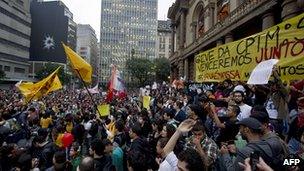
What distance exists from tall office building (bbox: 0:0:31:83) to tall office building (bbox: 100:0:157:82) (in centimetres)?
6795

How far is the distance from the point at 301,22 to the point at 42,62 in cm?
10872

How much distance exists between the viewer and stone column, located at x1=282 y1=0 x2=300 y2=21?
1289 centimetres

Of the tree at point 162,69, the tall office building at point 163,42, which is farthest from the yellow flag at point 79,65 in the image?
the tall office building at point 163,42

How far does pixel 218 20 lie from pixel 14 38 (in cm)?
6639

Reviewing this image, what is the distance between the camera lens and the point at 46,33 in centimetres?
10881

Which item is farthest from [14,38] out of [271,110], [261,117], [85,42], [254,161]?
[85,42]

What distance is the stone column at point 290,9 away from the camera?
12891 millimetres

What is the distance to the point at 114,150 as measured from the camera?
647 centimetres

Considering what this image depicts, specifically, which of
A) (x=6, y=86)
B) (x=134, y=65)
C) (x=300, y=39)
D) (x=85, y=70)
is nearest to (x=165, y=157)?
(x=300, y=39)

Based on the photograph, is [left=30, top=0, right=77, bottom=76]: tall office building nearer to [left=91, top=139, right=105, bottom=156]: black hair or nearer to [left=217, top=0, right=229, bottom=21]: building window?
[left=217, top=0, right=229, bottom=21]: building window

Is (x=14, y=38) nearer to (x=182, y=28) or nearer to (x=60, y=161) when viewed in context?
(x=182, y=28)

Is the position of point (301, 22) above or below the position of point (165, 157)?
above

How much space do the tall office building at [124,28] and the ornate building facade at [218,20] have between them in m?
106

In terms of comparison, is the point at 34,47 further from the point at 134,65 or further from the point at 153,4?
the point at 153,4
